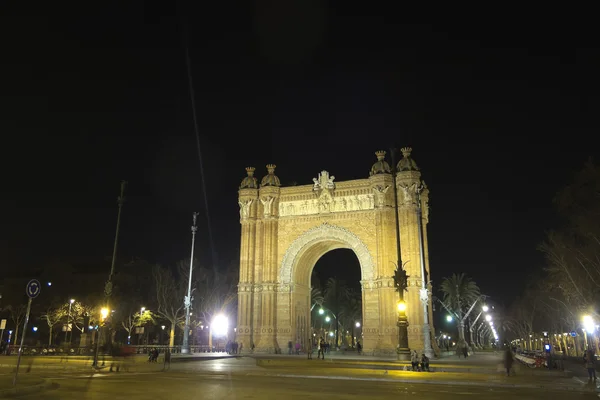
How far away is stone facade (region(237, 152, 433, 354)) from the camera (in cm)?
3788

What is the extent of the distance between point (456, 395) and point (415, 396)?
1417mm

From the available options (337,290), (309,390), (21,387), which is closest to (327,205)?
(337,290)

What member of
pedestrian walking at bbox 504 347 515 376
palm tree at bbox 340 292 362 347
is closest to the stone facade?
pedestrian walking at bbox 504 347 515 376

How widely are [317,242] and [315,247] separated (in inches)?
56.1

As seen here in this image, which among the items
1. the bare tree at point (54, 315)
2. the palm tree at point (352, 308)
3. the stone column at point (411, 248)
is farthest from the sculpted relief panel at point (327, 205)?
the bare tree at point (54, 315)

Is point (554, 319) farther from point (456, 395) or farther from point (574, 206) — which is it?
point (456, 395)

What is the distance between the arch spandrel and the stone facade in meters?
0.09

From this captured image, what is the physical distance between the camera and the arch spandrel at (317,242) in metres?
40.5

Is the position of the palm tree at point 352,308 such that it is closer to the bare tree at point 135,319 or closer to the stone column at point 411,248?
the bare tree at point 135,319

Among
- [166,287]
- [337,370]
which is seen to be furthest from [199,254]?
[337,370]

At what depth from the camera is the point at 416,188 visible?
38531mm

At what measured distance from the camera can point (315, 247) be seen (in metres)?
43.4

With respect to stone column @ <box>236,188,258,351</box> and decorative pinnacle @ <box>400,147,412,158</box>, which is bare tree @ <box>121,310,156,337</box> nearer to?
stone column @ <box>236,188,258,351</box>

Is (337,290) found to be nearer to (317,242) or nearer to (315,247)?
(315,247)
